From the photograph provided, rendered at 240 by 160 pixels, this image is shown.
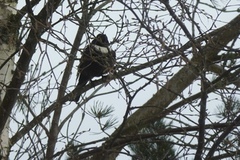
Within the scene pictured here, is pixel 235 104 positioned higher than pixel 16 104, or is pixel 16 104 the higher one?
pixel 16 104

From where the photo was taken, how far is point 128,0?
2.32 meters

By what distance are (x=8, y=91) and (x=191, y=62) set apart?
0.84 meters

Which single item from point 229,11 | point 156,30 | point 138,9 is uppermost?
point 229,11

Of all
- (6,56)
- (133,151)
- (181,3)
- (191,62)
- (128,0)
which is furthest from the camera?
(133,151)

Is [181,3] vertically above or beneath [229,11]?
beneath

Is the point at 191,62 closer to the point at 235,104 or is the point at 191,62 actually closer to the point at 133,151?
the point at 235,104

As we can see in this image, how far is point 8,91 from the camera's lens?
2471 millimetres

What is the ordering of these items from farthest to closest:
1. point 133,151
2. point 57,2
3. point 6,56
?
point 133,151 → point 6,56 → point 57,2

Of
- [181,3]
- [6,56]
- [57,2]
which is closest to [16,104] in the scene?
[6,56]

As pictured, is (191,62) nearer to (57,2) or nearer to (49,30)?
(49,30)

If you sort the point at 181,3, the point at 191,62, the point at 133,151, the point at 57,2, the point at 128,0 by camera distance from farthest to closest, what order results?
1. the point at 133,151
2. the point at 57,2
3. the point at 128,0
4. the point at 181,3
5. the point at 191,62

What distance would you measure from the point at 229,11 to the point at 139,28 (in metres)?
0.52

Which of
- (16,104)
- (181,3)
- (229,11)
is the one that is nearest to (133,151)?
(16,104)

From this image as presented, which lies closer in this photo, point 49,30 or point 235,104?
point 49,30
